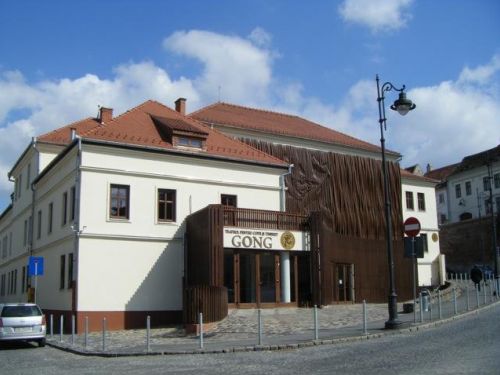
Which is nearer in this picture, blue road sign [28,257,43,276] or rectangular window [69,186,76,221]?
blue road sign [28,257,43,276]

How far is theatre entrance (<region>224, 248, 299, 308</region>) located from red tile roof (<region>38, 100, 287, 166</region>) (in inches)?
229

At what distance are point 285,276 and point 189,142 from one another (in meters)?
8.29

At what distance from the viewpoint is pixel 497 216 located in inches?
2537

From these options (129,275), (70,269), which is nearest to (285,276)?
(129,275)

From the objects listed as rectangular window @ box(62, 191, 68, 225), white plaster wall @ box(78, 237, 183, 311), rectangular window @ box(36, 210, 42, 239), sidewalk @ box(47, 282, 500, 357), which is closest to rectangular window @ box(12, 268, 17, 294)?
rectangular window @ box(36, 210, 42, 239)

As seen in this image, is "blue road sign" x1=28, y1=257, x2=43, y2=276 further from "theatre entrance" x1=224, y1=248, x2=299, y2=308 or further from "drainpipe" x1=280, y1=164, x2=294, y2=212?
"drainpipe" x1=280, y1=164, x2=294, y2=212

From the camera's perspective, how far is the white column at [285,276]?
27.5 meters

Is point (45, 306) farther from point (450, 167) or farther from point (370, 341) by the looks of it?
point (450, 167)

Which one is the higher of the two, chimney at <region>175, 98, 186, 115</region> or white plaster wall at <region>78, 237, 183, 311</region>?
chimney at <region>175, 98, 186, 115</region>

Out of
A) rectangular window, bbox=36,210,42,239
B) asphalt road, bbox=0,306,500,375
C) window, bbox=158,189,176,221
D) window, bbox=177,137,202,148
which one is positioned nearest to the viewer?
asphalt road, bbox=0,306,500,375

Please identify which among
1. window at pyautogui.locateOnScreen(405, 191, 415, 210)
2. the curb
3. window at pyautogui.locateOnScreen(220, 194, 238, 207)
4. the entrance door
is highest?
window at pyautogui.locateOnScreen(405, 191, 415, 210)

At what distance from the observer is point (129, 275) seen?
2695cm

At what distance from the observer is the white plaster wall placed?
2602 cm

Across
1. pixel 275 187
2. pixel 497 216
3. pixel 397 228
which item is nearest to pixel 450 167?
pixel 497 216
